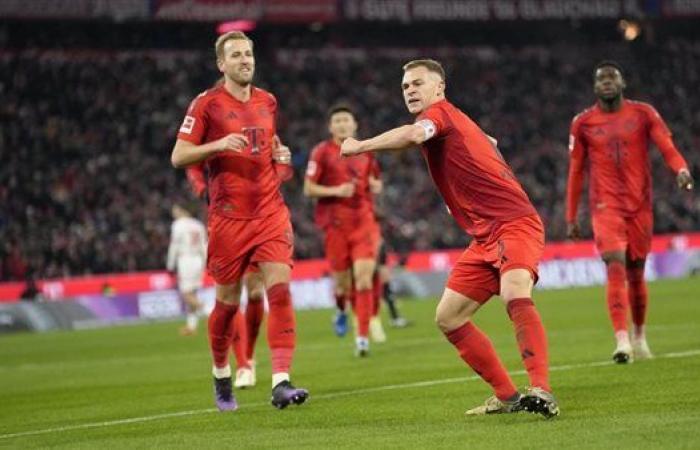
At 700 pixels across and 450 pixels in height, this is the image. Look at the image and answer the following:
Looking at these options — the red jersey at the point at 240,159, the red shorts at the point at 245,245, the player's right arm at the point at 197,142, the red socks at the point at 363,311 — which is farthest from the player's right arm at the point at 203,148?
the red socks at the point at 363,311

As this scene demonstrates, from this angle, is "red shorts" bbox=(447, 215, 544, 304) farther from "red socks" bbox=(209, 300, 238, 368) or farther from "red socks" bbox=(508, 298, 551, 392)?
"red socks" bbox=(209, 300, 238, 368)

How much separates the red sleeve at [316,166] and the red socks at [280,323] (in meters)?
6.50

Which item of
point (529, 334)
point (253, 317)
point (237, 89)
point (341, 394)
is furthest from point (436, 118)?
point (253, 317)

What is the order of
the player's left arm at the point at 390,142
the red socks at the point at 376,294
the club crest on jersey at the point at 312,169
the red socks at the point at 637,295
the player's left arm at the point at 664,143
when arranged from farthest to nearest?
the red socks at the point at 376,294, the club crest on jersey at the point at 312,169, the red socks at the point at 637,295, the player's left arm at the point at 664,143, the player's left arm at the point at 390,142

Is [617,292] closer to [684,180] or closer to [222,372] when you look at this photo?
[684,180]

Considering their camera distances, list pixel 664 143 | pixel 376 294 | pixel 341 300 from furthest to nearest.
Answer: pixel 376 294
pixel 341 300
pixel 664 143

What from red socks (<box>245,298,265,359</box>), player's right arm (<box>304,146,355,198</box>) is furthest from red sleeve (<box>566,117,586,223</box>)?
player's right arm (<box>304,146,355,198</box>)

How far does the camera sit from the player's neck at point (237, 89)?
11117 mm

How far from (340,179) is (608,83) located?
195 inches

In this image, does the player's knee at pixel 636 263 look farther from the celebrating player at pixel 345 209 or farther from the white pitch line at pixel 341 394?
the celebrating player at pixel 345 209

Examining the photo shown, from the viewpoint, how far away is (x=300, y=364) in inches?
632

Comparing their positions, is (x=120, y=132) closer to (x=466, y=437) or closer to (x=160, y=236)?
(x=160, y=236)

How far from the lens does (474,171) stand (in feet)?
30.3

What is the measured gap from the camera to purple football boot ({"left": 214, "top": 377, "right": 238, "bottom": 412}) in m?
11.1
